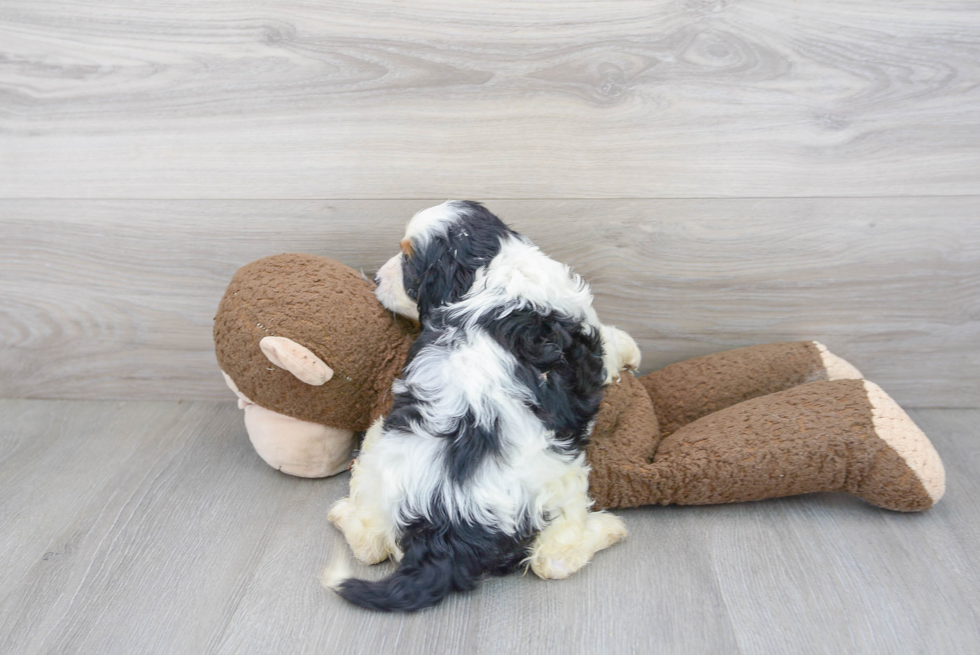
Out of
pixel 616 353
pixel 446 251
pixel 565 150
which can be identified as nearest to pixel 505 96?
pixel 565 150

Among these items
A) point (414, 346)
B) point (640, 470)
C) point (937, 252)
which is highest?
point (937, 252)

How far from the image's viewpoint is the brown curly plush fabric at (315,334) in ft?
3.52

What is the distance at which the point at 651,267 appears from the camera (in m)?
1.29

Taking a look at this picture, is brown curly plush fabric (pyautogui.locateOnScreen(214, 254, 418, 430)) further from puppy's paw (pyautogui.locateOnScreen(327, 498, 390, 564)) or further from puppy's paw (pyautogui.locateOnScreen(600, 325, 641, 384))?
puppy's paw (pyautogui.locateOnScreen(600, 325, 641, 384))

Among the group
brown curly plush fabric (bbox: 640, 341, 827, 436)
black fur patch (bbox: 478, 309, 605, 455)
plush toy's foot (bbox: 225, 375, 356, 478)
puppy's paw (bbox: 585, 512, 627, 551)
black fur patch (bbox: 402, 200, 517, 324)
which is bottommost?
plush toy's foot (bbox: 225, 375, 356, 478)

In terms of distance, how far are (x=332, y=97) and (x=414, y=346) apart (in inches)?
19.7

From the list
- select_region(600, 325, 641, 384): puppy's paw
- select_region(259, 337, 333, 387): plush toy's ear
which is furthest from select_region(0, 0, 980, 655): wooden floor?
select_region(259, 337, 333, 387): plush toy's ear

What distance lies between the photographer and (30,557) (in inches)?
41.4

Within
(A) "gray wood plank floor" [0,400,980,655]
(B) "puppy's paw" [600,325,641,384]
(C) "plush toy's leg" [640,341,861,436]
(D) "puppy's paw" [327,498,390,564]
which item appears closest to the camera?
(A) "gray wood plank floor" [0,400,980,655]

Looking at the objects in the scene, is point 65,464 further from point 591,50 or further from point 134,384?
point 591,50

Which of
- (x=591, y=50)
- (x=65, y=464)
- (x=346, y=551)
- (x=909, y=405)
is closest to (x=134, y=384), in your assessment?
(x=65, y=464)

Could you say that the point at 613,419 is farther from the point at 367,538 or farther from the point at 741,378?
the point at 367,538

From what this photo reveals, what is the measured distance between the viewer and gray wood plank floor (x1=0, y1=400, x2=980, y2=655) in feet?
2.89

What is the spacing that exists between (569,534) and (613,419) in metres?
0.22
